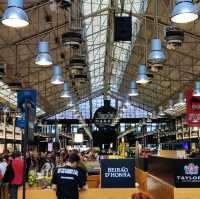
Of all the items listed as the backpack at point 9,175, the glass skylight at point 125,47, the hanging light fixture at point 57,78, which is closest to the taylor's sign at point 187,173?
the backpack at point 9,175

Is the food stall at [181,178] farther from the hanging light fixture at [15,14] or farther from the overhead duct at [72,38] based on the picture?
the hanging light fixture at [15,14]

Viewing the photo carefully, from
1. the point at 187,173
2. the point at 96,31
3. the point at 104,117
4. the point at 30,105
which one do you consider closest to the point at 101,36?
the point at 96,31

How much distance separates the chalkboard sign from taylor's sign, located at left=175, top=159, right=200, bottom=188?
1.00 metres

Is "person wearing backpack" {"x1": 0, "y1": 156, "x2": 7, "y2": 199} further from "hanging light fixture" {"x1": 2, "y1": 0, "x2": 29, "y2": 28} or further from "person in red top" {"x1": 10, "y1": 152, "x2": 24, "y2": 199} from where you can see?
"hanging light fixture" {"x1": 2, "y1": 0, "x2": 29, "y2": 28}

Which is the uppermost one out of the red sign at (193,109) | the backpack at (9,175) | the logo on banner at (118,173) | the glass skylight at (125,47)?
the glass skylight at (125,47)

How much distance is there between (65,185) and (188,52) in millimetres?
19820

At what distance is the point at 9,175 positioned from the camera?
1292cm

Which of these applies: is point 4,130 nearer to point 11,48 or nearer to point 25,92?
point 11,48

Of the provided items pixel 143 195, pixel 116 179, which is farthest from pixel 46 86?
pixel 143 195

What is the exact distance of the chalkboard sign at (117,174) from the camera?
9.70 metres

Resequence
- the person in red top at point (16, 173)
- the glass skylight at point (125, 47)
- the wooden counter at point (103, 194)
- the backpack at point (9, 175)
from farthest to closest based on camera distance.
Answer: the glass skylight at point (125, 47) → the backpack at point (9, 175) → the person in red top at point (16, 173) → the wooden counter at point (103, 194)

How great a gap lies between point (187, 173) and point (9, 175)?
5526 millimetres

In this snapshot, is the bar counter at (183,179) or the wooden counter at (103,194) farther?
the wooden counter at (103,194)

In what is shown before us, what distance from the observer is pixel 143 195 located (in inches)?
185
